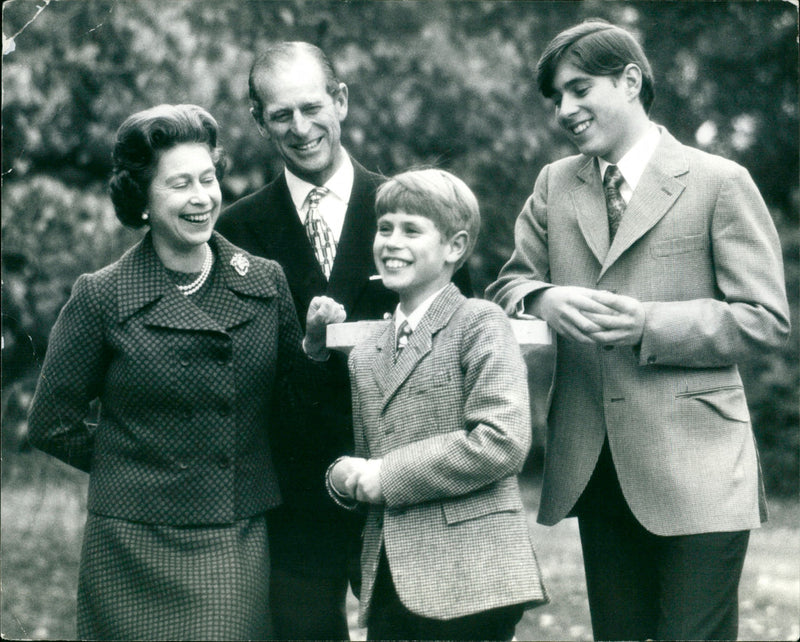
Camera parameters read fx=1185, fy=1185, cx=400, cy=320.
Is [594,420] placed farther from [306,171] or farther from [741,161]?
[741,161]

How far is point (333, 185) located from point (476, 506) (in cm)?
137

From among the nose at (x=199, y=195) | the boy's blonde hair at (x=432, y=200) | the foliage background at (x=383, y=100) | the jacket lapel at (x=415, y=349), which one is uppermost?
the foliage background at (x=383, y=100)

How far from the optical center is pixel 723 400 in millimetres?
3398

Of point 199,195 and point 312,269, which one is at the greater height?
point 199,195

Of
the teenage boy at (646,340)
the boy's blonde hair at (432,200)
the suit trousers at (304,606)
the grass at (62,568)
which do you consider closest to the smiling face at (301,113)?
the boy's blonde hair at (432,200)

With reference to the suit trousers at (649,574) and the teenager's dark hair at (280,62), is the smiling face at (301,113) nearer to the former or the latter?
the teenager's dark hair at (280,62)

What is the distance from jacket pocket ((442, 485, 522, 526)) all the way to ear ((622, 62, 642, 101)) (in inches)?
49.7

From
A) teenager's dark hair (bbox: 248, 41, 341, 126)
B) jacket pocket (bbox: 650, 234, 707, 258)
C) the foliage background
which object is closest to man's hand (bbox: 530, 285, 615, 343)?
jacket pocket (bbox: 650, 234, 707, 258)

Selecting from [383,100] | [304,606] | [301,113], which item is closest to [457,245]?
[301,113]

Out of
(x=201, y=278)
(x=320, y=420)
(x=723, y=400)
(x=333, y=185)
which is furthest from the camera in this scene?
(x=333, y=185)

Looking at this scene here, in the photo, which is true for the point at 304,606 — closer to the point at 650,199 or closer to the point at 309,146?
the point at 309,146

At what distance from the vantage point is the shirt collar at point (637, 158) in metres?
3.56

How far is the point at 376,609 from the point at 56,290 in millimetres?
5427

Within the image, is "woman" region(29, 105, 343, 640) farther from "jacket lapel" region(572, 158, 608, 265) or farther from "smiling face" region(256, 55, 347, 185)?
"jacket lapel" region(572, 158, 608, 265)
